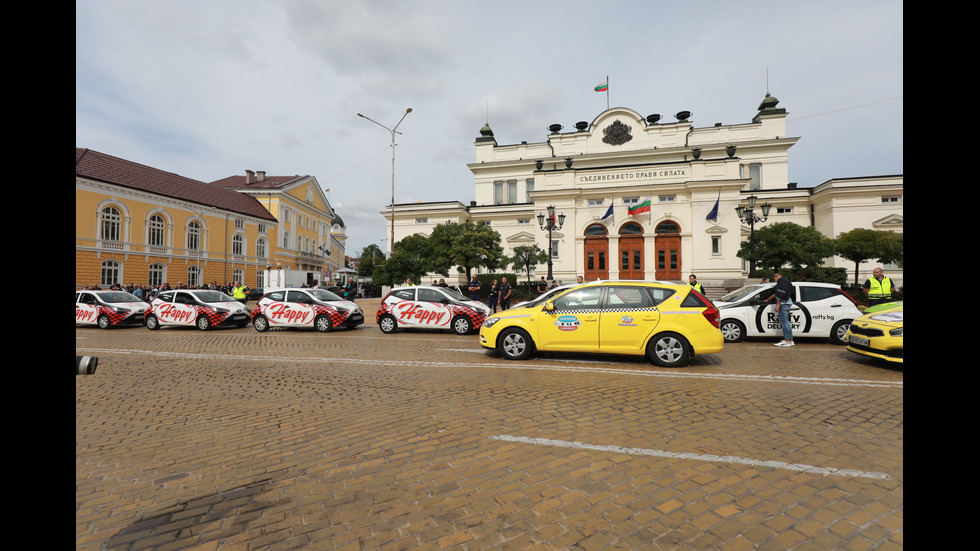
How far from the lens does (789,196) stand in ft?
135

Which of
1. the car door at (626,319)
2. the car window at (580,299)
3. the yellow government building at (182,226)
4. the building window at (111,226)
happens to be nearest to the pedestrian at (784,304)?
the car door at (626,319)

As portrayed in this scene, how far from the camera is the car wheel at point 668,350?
298 inches

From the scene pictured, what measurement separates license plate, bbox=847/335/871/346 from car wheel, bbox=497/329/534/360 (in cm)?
623

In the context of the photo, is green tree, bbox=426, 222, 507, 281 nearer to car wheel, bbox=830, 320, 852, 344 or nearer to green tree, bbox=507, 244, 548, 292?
green tree, bbox=507, 244, 548, 292

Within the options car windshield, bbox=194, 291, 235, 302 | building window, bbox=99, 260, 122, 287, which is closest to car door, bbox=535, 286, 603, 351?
car windshield, bbox=194, 291, 235, 302

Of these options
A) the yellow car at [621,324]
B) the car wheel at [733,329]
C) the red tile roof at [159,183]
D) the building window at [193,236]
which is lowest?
the car wheel at [733,329]

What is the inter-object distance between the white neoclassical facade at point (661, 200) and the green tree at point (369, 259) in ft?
104

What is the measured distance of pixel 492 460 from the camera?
11.8ft

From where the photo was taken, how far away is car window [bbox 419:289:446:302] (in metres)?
13.2

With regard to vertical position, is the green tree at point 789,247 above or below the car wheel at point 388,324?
above

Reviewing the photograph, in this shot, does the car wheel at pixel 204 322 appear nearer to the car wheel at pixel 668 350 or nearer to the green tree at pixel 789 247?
the car wheel at pixel 668 350

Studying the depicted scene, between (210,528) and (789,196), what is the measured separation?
167ft
